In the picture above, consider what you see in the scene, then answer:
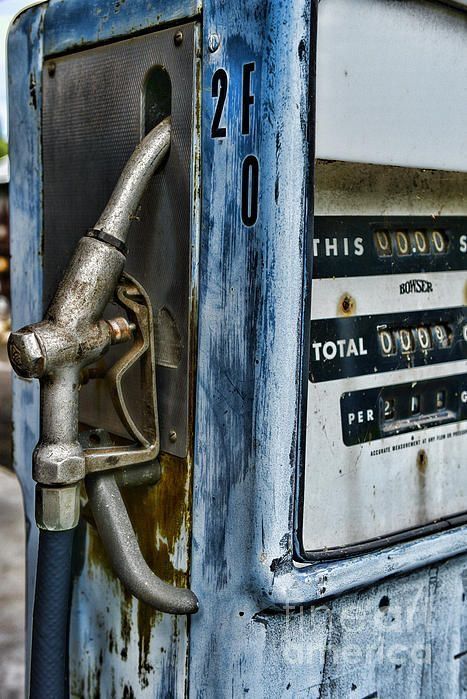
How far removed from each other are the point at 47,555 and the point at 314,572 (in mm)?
362

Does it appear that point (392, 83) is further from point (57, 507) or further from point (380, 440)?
point (57, 507)

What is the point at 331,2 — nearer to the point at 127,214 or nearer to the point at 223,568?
the point at 127,214

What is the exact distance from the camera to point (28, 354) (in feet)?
3.80

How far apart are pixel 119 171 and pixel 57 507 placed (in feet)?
1.60

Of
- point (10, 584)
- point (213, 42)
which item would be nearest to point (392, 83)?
point (213, 42)

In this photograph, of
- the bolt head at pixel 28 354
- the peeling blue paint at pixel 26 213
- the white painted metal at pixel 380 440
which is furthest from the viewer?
the peeling blue paint at pixel 26 213

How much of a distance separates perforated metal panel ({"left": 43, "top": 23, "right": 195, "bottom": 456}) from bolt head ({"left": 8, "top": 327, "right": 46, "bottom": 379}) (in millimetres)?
204

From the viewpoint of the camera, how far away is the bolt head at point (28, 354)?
3.80 feet

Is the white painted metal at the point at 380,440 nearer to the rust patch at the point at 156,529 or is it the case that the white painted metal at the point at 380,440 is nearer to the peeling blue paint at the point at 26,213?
the rust patch at the point at 156,529

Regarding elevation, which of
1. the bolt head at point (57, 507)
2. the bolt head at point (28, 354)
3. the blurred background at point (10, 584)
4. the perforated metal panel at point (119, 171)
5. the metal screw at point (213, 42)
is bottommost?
the blurred background at point (10, 584)

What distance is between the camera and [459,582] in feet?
5.10

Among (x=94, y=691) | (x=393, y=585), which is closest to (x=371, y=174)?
(x=393, y=585)

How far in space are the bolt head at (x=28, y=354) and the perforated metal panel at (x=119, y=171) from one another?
0.20 metres

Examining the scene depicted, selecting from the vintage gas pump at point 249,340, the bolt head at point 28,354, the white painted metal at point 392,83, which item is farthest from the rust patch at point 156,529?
the white painted metal at point 392,83
